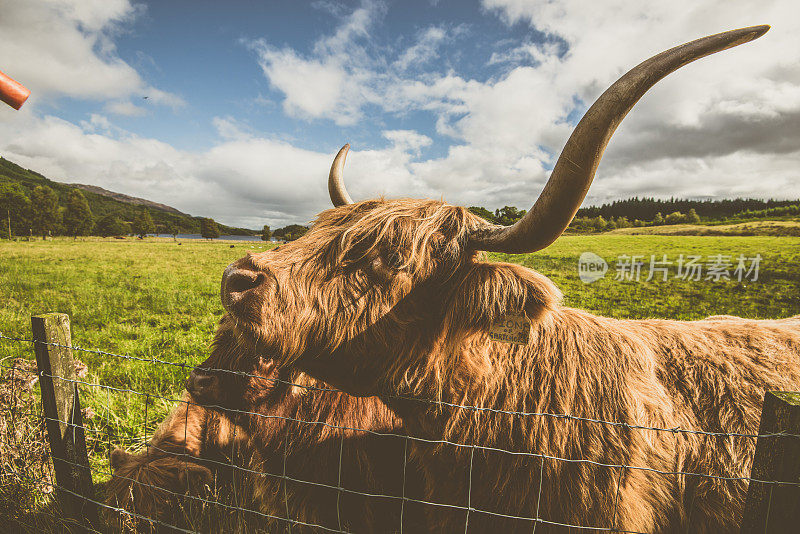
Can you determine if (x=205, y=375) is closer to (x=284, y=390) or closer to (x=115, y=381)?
(x=284, y=390)

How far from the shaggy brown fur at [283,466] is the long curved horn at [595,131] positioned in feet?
6.86

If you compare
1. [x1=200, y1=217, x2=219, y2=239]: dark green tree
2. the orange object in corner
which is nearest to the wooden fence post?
the orange object in corner

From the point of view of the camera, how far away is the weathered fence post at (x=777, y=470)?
1.28m

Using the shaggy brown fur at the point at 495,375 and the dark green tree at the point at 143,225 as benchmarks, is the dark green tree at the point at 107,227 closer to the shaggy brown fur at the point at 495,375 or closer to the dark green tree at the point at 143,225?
the dark green tree at the point at 143,225

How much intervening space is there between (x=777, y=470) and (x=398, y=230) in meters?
1.96

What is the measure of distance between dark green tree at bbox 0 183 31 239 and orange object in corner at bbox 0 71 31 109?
10464 centimetres


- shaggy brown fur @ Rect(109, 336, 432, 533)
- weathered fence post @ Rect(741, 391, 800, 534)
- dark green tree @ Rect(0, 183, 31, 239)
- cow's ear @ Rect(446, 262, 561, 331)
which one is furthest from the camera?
dark green tree @ Rect(0, 183, 31, 239)

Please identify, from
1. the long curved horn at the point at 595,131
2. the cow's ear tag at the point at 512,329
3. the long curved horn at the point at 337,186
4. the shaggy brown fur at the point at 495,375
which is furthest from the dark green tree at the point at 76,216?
the long curved horn at the point at 595,131

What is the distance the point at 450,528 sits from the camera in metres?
2.41

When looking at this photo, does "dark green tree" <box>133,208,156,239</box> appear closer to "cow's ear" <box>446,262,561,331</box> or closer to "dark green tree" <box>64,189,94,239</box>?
"dark green tree" <box>64,189,94,239</box>

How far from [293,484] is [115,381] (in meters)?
3.54

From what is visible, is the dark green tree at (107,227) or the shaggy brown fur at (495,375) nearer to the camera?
the shaggy brown fur at (495,375)

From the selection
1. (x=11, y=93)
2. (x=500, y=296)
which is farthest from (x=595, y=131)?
(x=11, y=93)

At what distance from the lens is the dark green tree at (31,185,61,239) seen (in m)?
78.8
